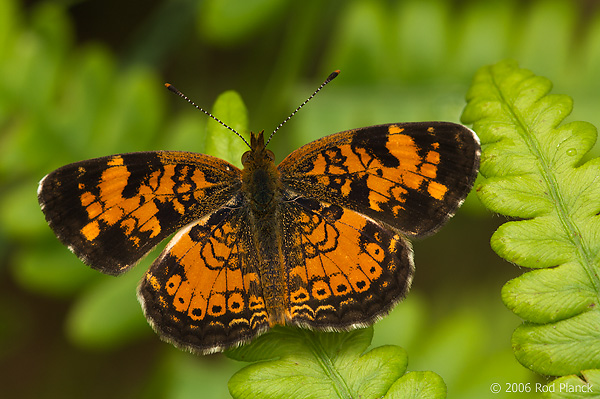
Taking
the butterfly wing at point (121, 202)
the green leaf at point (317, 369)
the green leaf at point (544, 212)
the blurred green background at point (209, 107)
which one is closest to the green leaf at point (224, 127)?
the butterfly wing at point (121, 202)

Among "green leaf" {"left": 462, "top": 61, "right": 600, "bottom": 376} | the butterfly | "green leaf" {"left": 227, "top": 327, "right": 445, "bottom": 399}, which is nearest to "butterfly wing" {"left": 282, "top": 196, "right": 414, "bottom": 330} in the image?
the butterfly

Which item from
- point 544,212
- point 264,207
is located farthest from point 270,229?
point 544,212

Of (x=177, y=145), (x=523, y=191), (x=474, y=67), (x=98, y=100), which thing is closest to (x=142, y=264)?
(x=177, y=145)

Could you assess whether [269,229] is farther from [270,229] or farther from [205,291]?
[205,291]

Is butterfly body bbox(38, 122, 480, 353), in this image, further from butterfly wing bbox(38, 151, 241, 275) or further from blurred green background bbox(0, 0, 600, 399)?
blurred green background bbox(0, 0, 600, 399)

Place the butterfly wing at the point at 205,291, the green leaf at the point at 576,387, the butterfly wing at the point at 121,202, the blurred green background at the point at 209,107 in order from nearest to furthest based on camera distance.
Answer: the green leaf at the point at 576,387 < the butterfly wing at the point at 205,291 < the butterfly wing at the point at 121,202 < the blurred green background at the point at 209,107

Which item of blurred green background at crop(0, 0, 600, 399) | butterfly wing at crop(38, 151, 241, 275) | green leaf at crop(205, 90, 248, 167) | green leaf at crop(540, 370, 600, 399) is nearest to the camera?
green leaf at crop(540, 370, 600, 399)

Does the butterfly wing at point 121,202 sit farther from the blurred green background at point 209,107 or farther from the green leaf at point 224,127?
the blurred green background at point 209,107
